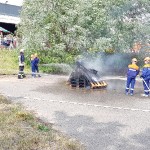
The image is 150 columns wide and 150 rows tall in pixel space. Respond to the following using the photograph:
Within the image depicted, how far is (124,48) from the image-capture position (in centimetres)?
2247

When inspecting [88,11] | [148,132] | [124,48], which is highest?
[88,11]

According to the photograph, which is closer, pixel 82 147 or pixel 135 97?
pixel 82 147

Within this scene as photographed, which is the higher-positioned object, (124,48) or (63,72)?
(124,48)

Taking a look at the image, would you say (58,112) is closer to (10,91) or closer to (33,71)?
(10,91)

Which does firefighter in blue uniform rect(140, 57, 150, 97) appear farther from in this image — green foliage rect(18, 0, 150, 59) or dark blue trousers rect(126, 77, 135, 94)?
green foliage rect(18, 0, 150, 59)

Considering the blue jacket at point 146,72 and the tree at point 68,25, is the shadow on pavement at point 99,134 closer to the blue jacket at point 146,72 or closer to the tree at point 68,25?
the blue jacket at point 146,72

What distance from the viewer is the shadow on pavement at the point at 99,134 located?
7.02 metres

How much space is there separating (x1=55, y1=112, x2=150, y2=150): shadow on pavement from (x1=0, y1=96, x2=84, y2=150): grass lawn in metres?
0.37

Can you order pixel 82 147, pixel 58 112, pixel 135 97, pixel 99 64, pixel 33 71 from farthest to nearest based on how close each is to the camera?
pixel 99 64, pixel 33 71, pixel 135 97, pixel 58 112, pixel 82 147

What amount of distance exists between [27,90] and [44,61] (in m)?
7.57

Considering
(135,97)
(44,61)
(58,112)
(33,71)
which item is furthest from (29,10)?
(58,112)

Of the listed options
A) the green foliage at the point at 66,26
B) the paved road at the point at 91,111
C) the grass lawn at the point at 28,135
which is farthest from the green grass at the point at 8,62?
the grass lawn at the point at 28,135

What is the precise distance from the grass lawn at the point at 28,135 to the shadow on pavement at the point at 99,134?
37cm

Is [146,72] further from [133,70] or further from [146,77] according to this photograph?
[133,70]
